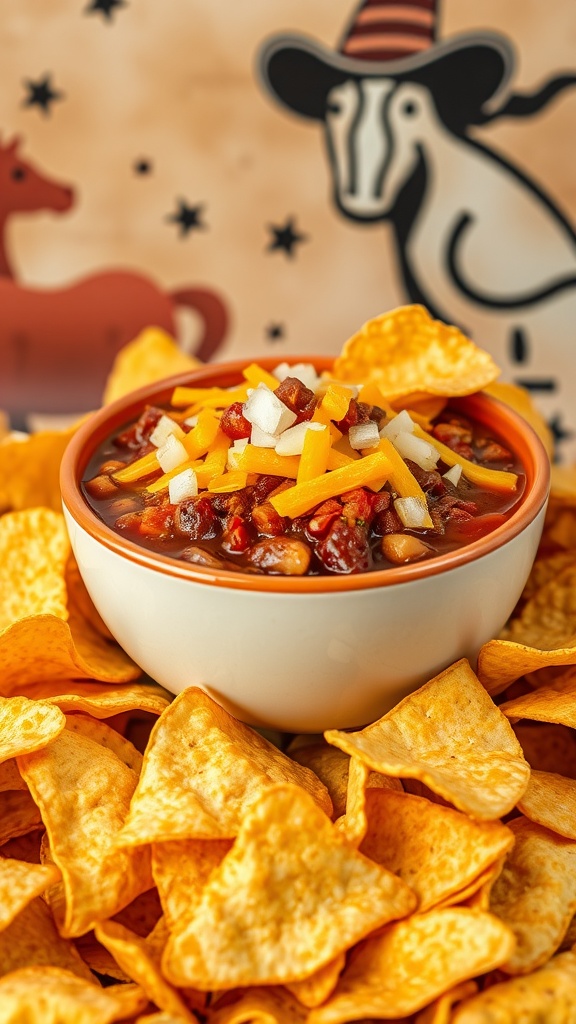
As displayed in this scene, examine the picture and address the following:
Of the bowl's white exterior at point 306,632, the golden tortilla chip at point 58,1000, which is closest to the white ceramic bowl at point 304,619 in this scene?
the bowl's white exterior at point 306,632

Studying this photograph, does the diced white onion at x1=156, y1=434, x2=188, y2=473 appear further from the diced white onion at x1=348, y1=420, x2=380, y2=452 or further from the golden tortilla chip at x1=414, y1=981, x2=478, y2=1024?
the golden tortilla chip at x1=414, y1=981, x2=478, y2=1024

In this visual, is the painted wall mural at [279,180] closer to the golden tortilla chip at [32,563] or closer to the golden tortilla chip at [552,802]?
the golden tortilla chip at [32,563]

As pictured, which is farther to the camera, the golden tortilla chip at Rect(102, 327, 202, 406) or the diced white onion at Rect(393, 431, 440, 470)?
the golden tortilla chip at Rect(102, 327, 202, 406)

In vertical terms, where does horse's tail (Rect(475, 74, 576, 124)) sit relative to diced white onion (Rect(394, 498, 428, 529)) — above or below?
above

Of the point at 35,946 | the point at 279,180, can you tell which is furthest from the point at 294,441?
the point at 279,180

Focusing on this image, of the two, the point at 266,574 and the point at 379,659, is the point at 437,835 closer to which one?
the point at 379,659

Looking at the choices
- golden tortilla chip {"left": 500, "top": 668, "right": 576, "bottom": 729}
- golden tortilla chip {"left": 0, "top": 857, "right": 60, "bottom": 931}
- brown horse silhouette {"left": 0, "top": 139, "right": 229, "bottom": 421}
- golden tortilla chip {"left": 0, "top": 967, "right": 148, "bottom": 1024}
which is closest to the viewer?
golden tortilla chip {"left": 0, "top": 967, "right": 148, "bottom": 1024}

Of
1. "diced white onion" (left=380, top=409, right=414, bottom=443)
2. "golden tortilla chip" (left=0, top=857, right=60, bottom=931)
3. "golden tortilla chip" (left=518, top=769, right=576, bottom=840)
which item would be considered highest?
"diced white onion" (left=380, top=409, right=414, bottom=443)

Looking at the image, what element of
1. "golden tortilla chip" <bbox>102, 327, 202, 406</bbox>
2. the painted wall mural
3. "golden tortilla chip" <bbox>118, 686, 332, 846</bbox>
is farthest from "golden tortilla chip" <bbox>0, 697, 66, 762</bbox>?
the painted wall mural
